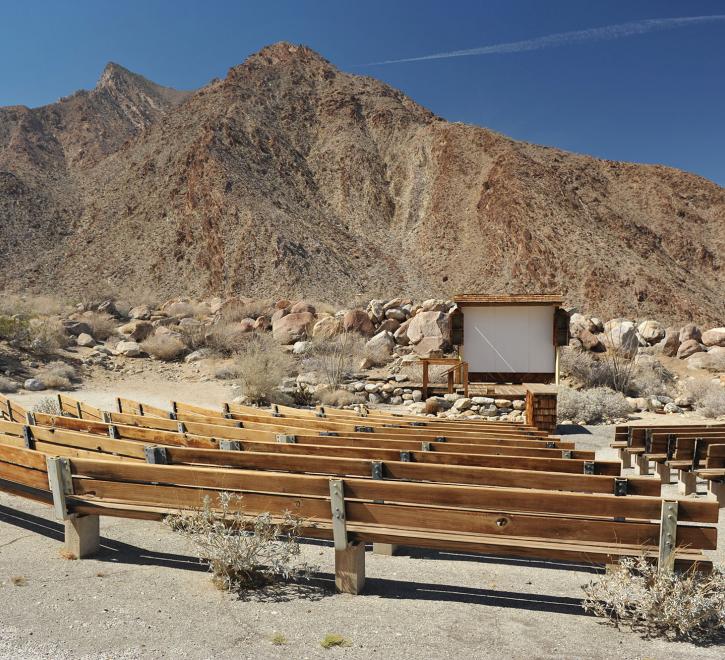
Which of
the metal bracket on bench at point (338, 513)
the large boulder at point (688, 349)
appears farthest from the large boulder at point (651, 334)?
the metal bracket on bench at point (338, 513)

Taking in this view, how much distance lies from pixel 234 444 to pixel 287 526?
1.26 meters

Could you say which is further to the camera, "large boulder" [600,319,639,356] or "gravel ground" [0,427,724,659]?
"large boulder" [600,319,639,356]

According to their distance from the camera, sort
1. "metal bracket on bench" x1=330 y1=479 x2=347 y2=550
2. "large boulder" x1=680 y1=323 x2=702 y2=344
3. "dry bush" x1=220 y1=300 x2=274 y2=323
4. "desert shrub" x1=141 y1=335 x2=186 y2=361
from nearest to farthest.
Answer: "metal bracket on bench" x1=330 y1=479 x2=347 y2=550
"desert shrub" x1=141 y1=335 x2=186 y2=361
"large boulder" x1=680 y1=323 x2=702 y2=344
"dry bush" x1=220 y1=300 x2=274 y2=323

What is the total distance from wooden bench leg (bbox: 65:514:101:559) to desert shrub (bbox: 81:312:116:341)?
18909 millimetres

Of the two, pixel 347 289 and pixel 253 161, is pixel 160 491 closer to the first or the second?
pixel 347 289

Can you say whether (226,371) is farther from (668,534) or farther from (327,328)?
(668,534)

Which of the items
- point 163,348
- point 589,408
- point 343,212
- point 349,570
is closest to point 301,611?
point 349,570

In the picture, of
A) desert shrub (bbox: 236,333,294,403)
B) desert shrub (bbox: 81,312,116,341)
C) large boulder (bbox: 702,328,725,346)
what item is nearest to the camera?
desert shrub (bbox: 236,333,294,403)

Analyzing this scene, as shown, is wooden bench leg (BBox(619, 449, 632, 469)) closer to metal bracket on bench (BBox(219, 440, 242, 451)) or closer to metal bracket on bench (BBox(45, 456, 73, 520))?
metal bracket on bench (BBox(219, 440, 242, 451))

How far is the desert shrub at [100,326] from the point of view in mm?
21172

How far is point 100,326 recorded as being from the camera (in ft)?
70.4

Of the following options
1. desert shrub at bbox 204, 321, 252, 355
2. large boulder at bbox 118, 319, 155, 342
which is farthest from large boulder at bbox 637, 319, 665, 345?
large boulder at bbox 118, 319, 155, 342

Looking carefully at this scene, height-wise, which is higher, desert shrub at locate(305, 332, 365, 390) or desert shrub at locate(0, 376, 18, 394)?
desert shrub at locate(0, 376, 18, 394)

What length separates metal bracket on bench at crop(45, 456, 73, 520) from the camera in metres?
3.50
